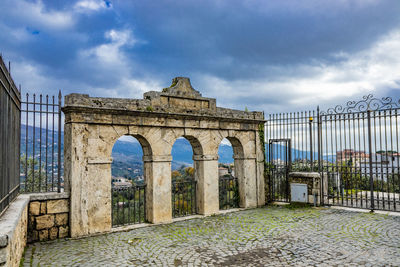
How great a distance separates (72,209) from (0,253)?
4.04m

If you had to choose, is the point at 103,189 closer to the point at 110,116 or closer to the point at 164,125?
the point at 110,116

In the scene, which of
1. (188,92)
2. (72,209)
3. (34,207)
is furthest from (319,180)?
(34,207)

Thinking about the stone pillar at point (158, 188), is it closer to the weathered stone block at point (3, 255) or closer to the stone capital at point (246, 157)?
the stone capital at point (246, 157)

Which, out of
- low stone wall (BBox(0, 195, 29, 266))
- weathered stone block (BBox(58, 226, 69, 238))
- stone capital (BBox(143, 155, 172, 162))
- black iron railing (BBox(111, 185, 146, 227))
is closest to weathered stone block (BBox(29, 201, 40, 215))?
weathered stone block (BBox(58, 226, 69, 238))

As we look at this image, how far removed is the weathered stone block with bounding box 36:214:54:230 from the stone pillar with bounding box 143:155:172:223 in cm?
Answer: 264

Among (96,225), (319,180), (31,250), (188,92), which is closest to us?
(31,250)

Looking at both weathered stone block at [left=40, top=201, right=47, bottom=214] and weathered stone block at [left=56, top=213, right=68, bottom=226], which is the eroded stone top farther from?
weathered stone block at [left=56, top=213, right=68, bottom=226]

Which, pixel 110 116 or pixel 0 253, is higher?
pixel 110 116

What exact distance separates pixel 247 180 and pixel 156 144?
13.4 ft

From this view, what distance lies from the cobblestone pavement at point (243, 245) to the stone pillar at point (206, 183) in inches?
37.0

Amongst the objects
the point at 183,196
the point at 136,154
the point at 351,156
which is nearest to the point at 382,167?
the point at 351,156

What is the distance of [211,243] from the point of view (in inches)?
259

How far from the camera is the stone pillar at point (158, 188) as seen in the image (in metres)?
8.56

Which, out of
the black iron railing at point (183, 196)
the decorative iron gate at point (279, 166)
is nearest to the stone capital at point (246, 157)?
the decorative iron gate at point (279, 166)
